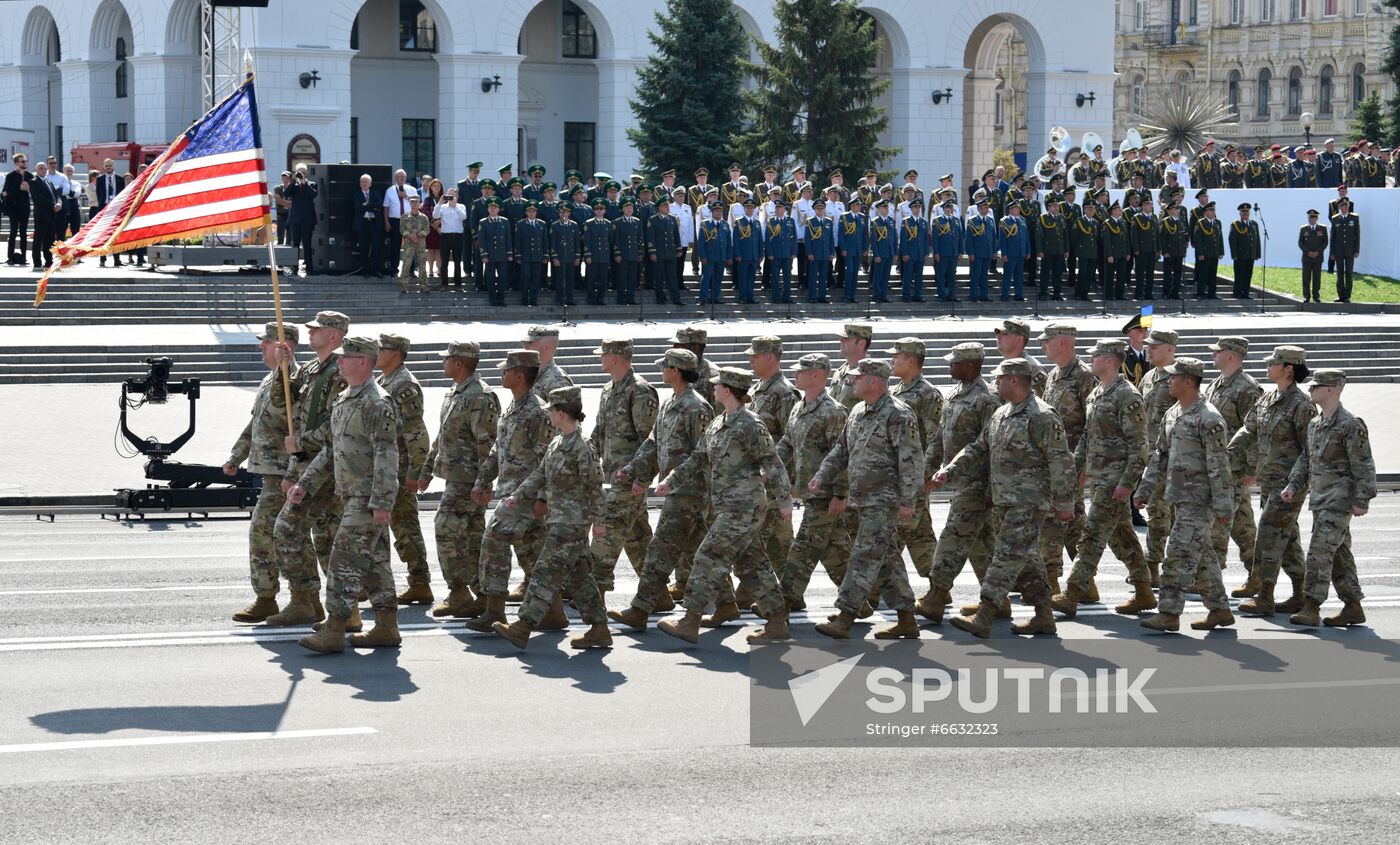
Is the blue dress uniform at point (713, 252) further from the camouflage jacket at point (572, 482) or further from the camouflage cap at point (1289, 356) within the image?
the camouflage jacket at point (572, 482)

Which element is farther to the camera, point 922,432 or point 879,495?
point 922,432

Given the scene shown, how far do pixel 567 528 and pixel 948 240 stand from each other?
2266cm

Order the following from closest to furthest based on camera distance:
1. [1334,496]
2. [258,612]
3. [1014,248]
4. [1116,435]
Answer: [258,612], [1334,496], [1116,435], [1014,248]

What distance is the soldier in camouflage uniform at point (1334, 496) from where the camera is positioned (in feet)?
41.4

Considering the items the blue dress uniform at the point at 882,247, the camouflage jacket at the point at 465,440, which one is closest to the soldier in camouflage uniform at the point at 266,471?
the camouflage jacket at the point at 465,440

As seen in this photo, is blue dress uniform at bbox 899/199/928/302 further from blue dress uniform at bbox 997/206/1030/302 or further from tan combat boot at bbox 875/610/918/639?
tan combat boot at bbox 875/610/918/639

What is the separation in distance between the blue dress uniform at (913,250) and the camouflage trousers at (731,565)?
71.0 feet

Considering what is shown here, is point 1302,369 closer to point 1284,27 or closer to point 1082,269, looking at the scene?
point 1082,269

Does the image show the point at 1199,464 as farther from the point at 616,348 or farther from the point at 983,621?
the point at 616,348

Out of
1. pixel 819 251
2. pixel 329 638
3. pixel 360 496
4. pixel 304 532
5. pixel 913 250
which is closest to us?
pixel 329 638

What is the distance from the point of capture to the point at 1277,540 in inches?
512

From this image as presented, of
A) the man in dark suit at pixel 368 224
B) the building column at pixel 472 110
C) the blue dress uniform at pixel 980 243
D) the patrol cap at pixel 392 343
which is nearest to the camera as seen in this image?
the patrol cap at pixel 392 343

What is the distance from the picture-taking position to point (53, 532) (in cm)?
1658

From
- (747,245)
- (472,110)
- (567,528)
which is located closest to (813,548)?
(567,528)
